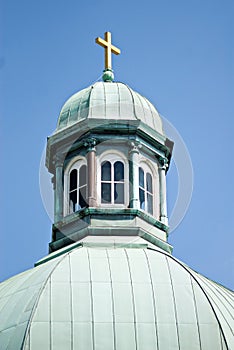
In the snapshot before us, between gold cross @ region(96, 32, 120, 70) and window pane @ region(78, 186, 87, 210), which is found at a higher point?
gold cross @ region(96, 32, 120, 70)

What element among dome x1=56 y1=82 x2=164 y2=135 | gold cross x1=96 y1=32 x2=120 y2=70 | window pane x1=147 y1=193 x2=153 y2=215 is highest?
gold cross x1=96 y1=32 x2=120 y2=70

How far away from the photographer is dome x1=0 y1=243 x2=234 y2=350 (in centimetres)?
3716

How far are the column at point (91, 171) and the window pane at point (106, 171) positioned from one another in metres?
0.50

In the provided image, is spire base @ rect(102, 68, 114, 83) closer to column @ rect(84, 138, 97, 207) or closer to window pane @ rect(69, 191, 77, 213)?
column @ rect(84, 138, 97, 207)

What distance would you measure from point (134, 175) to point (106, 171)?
968mm

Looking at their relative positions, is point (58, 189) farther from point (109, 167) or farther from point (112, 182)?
point (112, 182)

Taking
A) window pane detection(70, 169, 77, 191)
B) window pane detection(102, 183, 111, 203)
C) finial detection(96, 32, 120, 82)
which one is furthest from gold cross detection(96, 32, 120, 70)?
window pane detection(102, 183, 111, 203)

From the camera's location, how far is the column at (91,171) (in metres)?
43.7

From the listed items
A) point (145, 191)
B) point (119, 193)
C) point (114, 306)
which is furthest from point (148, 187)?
point (114, 306)

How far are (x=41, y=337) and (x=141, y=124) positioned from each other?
10.6 meters

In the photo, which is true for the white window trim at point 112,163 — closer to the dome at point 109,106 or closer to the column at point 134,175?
the column at point 134,175

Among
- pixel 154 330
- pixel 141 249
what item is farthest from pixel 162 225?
pixel 154 330

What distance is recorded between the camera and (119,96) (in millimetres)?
46125

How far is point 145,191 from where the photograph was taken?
45.4 m
